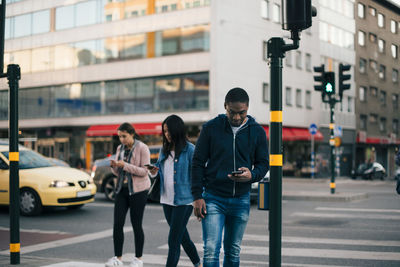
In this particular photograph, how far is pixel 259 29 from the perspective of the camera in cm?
3644

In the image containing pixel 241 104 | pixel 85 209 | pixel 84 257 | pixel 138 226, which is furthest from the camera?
pixel 85 209

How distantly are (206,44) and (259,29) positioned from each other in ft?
14.8

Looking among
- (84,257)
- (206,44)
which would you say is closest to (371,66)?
(206,44)

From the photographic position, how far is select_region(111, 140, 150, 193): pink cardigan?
689 cm

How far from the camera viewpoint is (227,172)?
14.9 feet

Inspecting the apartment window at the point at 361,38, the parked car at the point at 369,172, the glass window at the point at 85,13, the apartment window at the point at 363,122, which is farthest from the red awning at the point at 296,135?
the glass window at the point at 85,13

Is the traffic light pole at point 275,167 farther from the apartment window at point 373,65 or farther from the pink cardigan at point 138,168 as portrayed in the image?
the apartment window at point 373,65

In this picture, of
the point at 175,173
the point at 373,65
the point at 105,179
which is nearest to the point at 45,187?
the point at 105,179

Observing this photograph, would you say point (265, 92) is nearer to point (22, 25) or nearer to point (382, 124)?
point (382, 124)

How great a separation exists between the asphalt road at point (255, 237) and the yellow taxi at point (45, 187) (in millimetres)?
354

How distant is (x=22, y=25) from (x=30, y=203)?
114 feet

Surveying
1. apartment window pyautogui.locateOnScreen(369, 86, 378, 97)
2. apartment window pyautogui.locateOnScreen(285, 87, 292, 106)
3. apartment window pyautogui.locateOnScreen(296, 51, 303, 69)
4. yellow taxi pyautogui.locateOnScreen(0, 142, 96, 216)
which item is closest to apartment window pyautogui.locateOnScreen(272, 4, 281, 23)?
apartment window pyautogui.locateOnScreen(296, 51, 303, 69)

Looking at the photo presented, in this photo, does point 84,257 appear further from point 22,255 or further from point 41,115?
point 41,115

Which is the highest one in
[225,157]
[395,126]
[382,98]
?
[382,98]
